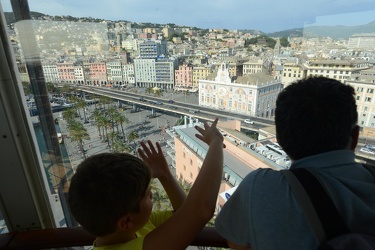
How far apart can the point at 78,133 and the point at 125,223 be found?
1.04m

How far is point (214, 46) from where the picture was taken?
6.23ft

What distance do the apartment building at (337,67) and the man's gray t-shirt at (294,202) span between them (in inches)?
19.7

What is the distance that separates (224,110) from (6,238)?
135 cm

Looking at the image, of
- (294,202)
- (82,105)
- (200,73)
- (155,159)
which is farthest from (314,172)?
(200,73)

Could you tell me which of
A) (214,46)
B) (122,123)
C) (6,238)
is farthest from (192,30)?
(6,238)

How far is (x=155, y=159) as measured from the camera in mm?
735

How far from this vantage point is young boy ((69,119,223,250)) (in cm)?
46

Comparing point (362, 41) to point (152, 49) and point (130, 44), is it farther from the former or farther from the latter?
point (152, 49)

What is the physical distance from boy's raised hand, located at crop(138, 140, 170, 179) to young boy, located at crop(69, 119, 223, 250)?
187 mm

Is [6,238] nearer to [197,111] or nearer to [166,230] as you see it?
[166,230]

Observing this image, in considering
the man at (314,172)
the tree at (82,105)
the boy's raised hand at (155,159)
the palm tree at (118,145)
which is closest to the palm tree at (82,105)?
the tree at (82,105)

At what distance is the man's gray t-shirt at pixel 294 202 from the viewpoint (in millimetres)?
395

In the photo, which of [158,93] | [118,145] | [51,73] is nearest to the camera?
[51,73]

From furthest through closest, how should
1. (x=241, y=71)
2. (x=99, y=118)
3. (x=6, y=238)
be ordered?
(x=241, y=71) < (x=99, y=118) < (x=6, y=238)
